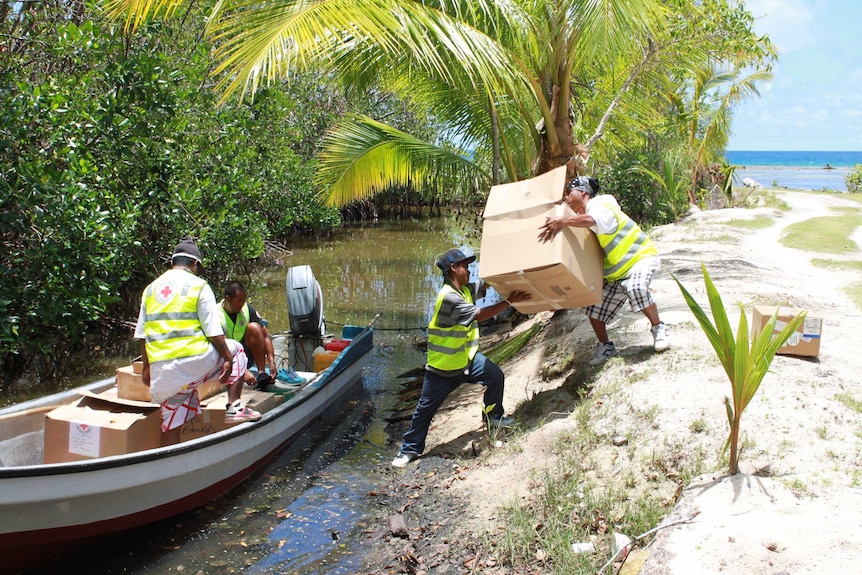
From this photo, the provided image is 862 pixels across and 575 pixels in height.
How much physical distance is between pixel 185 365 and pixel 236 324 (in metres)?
1.94

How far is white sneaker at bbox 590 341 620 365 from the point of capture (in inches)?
291

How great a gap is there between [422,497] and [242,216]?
27.5 feet

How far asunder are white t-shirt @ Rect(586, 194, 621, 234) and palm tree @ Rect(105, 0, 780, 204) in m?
2.14

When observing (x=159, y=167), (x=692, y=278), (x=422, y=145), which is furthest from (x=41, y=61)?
(x=692, y=278)

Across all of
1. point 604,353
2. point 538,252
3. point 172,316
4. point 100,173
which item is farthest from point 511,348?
point 100,173

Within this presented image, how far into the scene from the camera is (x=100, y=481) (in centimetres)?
563

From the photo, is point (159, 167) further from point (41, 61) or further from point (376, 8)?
point (376, 8)

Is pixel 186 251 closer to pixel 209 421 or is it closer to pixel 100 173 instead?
pixel 209 421

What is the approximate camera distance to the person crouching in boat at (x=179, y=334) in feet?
19.9

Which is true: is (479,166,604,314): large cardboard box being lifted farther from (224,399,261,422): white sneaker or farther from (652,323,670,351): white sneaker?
(224,399,261,422): white sneaker

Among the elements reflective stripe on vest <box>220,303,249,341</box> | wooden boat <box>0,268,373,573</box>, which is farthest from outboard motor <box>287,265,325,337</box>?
wooden boat <box>0,268,373,573</box>

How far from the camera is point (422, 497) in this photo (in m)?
6.64

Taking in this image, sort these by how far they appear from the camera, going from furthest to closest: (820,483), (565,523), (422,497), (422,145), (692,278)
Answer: (422,145), (692,278), (422,497), (565,523), (820,483)

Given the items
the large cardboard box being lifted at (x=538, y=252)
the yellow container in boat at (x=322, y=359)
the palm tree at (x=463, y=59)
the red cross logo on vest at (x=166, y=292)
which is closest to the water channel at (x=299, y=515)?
the yellow container in boat at (x=322, y=359)
